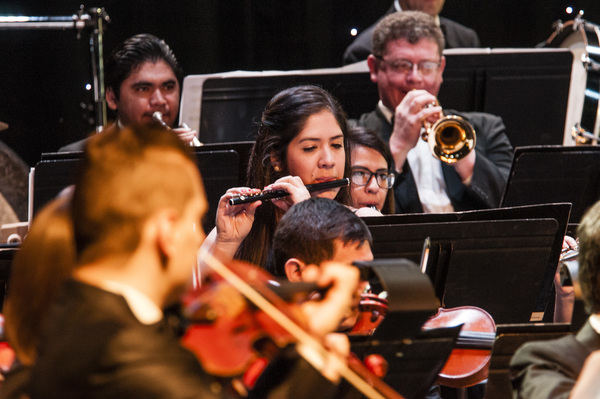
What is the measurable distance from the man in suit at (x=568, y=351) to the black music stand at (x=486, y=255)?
895 mm

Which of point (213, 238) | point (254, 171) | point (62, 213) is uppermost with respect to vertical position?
point (62, 213)

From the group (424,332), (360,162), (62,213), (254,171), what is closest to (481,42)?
(360,162)

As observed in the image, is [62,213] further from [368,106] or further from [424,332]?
[368,106]

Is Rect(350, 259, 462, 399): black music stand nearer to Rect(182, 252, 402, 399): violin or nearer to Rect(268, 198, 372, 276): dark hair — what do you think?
Rect(182, 252, 402, 399): violin

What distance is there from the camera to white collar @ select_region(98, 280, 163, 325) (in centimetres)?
105

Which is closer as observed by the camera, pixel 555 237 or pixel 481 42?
pixel 555 237

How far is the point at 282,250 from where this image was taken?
2.10 m

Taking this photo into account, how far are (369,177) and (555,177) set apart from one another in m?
0.78

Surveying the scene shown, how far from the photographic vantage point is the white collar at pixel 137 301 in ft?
3.43

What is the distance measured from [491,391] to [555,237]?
3.32ft

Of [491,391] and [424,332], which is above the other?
[424,332]

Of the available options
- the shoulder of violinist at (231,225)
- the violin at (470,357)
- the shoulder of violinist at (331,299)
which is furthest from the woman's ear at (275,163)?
the shoulder of violinist at (331,299)

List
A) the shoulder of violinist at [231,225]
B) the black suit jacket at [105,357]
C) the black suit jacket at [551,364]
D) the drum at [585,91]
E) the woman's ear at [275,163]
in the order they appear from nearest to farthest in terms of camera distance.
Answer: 1. the black suit jacket at [105,357]
2. the black suit jacket at [551,364]
3. the shoulder of violinist at [231,225]
4. the woman's ear at [275,163]
5. the drum at [585,91]

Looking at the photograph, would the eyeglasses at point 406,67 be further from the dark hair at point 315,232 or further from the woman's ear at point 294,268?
the woman's ear at point 294,268
